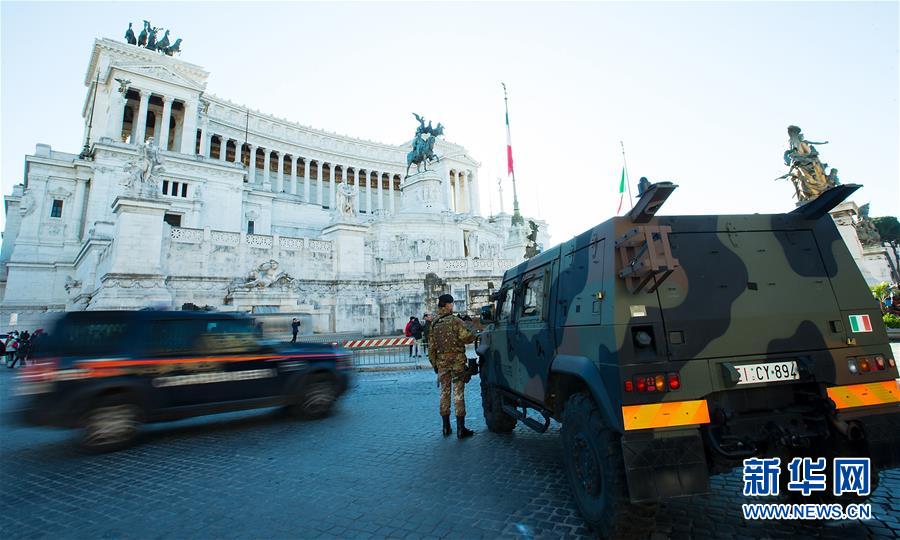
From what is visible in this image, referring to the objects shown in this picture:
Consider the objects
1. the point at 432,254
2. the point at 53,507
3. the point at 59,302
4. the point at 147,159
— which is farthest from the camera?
the point at 432,254

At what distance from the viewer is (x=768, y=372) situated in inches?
114

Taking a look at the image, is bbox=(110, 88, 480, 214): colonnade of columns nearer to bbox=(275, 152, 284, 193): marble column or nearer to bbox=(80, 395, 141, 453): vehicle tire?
bbox=(275, 152, 284, 193): marble column

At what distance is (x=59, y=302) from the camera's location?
3159 centimetres

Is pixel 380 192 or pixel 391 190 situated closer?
pixel 380 192

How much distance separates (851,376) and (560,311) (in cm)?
217

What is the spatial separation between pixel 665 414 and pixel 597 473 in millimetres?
693

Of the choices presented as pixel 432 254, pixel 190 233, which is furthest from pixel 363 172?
pixel 190 233

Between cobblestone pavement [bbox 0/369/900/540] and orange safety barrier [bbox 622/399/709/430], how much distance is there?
0.92 meters

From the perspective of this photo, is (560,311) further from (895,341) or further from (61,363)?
(895,341)

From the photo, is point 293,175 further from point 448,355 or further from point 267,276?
point 448,355

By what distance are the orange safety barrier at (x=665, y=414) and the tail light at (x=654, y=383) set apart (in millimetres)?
101

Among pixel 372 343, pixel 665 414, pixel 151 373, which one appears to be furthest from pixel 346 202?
pixel 665 414

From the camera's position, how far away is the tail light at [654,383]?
2.72m

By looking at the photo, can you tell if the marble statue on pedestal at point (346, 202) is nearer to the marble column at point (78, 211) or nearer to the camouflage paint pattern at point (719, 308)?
the camouflage paint pattern at point (719, 308)
